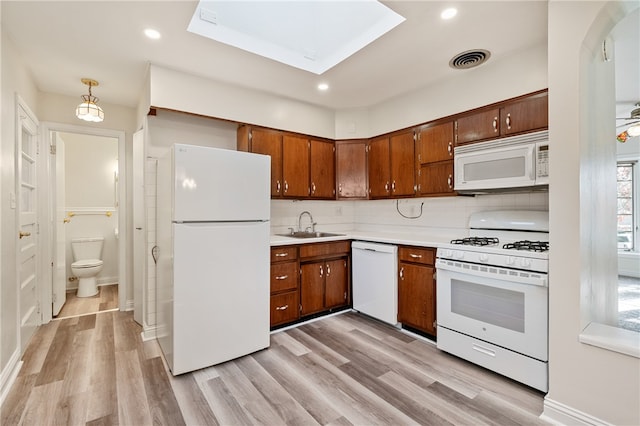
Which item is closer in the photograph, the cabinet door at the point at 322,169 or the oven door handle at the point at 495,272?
the oven door handle at the point at 495,272

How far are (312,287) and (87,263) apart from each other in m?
3.34

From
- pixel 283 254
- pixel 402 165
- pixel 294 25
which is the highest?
pixel 294 25

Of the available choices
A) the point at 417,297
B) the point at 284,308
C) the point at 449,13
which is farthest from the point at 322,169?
the point at 449,13

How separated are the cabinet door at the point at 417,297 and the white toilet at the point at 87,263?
4147 mm

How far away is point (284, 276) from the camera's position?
3.05 m

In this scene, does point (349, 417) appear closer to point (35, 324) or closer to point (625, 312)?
point (35, 324)

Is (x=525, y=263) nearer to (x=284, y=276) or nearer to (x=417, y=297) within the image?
(x=417, y=297)

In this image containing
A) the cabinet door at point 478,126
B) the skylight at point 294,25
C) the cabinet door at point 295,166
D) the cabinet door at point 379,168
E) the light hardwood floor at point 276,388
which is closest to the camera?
the light hardwood floor at point 276,388

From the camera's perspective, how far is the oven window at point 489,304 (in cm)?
208

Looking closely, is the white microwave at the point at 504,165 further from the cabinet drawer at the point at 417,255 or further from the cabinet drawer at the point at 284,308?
the cabinet drawer at the point at 284,308

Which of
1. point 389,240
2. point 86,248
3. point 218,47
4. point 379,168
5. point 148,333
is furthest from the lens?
point 86,248

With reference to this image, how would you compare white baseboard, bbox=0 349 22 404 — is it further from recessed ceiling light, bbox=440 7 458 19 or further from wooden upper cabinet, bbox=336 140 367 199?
recessed ceiling light, bbox=440 7 458 19

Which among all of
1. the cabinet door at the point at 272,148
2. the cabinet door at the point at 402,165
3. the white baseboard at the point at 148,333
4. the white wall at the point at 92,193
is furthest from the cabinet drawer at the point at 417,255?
the white wall at the point at 92,193

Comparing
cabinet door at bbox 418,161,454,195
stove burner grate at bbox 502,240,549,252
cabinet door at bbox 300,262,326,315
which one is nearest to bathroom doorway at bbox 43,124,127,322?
cabinet door at bbox 300,262,326,315
